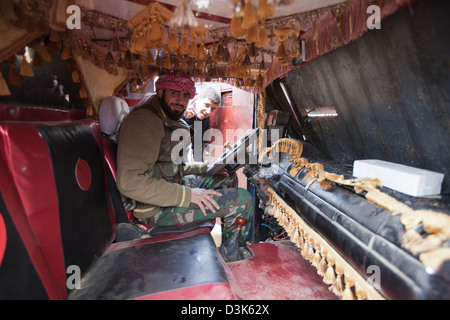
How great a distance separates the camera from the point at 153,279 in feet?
4.31

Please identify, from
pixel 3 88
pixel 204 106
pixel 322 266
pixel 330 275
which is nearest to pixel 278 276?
pixel 322 266

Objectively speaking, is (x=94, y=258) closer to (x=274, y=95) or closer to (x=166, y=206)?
(x=166, y=206)

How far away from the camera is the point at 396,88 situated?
1507 millimetres

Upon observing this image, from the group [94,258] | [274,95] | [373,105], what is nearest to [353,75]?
[373,105]

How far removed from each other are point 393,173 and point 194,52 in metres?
1.55

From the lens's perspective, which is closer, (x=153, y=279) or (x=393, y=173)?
(x=153, y=279)

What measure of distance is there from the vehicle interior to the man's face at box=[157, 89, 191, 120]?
14.2 inches

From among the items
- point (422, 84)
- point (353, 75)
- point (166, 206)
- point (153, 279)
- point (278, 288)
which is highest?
point (353, 75)

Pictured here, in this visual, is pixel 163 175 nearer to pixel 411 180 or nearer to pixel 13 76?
pixel 13 76

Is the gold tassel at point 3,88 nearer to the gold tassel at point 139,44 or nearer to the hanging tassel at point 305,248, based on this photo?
the gold tassel at point 139,44

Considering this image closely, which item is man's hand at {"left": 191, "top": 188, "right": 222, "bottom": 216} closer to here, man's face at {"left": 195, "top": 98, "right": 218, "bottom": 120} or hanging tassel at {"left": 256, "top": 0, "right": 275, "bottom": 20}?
hanging tassel at {"left": 256, "top": 0, "right": 275, "bottom": 20}

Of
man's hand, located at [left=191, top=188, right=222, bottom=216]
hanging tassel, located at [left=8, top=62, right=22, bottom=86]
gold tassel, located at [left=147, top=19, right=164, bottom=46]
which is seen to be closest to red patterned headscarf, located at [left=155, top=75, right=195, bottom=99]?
gold tassel, located at [left=147, top=19, right=164, bottom=46]

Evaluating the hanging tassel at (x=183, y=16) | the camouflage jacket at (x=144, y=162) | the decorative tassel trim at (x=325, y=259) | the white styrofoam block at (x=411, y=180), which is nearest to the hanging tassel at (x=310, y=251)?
the decorative tassel trim at (x=325, y=259)

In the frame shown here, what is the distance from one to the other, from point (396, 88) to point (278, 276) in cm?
156
